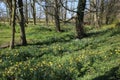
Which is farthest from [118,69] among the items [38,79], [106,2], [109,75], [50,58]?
[106,2]

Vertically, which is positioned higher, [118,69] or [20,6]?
[20,6]

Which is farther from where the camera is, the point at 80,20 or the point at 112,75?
the point at 80,20

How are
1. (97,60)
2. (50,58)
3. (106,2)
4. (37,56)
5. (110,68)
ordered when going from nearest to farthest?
1. (110,68)
2. (97,60)
3. (50,58)
4. (37,56)
5. (106,2)

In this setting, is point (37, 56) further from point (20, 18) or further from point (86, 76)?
point (20, 18)

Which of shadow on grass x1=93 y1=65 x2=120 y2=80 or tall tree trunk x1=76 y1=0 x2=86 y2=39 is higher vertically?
tall tree trunk x1=76 y1=0 x2=86 y2=39

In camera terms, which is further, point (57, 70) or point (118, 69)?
point (57, 70)

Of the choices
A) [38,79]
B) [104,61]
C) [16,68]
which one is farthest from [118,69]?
[16,68]

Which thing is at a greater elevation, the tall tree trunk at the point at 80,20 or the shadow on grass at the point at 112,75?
the tall tree trunk at the point at 80,20

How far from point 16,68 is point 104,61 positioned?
315 cm

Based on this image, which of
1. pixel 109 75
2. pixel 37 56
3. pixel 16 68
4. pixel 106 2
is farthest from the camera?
pixel 106 2

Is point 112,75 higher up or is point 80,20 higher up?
point 80,20

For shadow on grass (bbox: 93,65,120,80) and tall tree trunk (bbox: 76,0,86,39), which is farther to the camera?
tall tree trunk (bbox: 76,0,86,39)

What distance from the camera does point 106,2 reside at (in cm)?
4625

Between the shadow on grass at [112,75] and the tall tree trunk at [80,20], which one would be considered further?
the tall tree trunk at [80,20]
